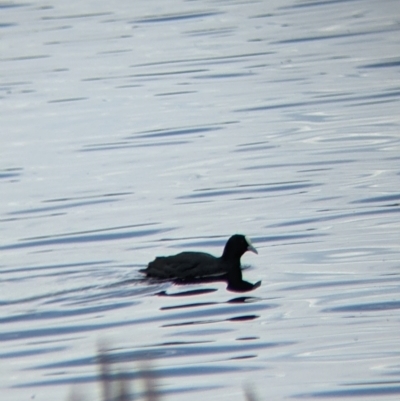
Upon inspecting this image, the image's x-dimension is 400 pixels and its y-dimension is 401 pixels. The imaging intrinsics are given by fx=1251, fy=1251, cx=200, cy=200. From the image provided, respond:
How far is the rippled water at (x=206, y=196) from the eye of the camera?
9.56 metres

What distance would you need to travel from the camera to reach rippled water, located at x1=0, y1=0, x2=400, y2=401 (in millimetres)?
9562

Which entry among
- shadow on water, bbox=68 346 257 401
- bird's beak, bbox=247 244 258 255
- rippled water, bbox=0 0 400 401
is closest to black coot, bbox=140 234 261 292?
bird's beak, bbox=247 244 258 255

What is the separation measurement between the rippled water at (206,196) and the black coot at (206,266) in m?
0.15

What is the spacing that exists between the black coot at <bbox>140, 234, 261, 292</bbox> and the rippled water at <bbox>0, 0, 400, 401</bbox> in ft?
0.51

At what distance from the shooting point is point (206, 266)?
1234cm

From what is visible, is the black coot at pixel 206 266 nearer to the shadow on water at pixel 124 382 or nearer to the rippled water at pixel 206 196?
the rippled water at pixel 206 196

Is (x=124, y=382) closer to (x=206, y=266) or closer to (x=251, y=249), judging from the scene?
(x=206, y=266)

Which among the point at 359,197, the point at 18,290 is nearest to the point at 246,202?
the point at 359,197

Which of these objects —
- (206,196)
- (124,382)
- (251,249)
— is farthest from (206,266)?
(124,382)

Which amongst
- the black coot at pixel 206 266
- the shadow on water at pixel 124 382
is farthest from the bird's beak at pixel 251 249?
the shadow on water at pixel 124 382

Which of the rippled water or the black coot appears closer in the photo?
the rippled water

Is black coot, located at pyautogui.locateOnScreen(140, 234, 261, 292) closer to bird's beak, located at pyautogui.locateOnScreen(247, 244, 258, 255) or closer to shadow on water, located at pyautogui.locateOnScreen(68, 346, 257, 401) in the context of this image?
bird's beak, located at pyautogui.locateOnScreen(247, 244, 258, 255)

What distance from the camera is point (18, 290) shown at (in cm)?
1197

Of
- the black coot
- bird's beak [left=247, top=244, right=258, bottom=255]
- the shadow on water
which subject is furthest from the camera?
bird's beak [left=247, top=244, right=258, bottom=255]
